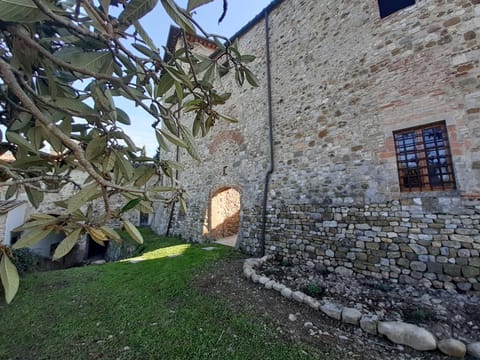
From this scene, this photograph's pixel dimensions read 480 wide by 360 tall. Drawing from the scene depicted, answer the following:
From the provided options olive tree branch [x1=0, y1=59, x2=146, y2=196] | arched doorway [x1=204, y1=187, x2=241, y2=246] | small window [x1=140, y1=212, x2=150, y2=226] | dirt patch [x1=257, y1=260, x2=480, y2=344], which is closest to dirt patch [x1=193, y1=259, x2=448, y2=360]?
dirt patch [x1=257, y1=260, x2=480, y2=344]

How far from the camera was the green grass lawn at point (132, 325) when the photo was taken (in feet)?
7.27

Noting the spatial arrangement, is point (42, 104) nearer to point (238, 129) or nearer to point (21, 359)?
point (21, 359)

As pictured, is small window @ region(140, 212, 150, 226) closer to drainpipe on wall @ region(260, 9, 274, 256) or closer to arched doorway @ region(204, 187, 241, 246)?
arched doorway @ region(204, 187, 241, 246)

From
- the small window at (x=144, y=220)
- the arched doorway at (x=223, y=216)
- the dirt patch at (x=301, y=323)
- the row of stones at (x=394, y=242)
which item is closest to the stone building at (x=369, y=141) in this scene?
the row of stones at (x=394, y=242)

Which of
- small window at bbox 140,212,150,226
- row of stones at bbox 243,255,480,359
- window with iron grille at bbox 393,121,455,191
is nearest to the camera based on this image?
row of stones at bbox 243,255,480,359

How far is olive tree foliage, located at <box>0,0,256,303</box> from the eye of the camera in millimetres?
912

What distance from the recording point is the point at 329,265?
163 inches

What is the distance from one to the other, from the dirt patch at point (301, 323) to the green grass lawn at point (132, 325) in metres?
0.18

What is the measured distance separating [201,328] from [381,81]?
5.07 meters

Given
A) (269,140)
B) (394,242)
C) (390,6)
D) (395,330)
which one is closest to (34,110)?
(395,330)

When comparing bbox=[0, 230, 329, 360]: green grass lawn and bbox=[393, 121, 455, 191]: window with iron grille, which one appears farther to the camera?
bbox=[393, 121, 455, 191]: window with iron grille

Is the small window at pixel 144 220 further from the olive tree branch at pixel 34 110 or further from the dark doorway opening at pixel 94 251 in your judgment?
the olive tree branch at pixel 34 110

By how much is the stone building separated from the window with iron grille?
0.02m

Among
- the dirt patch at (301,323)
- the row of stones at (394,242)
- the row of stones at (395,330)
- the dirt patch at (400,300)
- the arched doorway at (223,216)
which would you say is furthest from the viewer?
the arched doorway at (223,216)
